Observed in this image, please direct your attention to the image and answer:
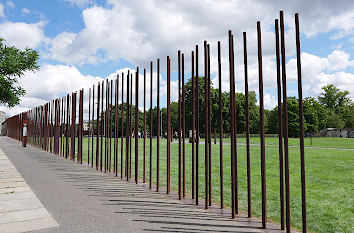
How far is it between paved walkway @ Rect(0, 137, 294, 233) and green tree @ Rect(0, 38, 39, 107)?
2009 centimetres

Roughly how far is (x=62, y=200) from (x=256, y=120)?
204 feet

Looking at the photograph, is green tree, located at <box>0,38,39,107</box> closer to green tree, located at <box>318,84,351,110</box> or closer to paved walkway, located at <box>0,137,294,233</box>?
paved walkway, located at <box>0,137,294,233</box>

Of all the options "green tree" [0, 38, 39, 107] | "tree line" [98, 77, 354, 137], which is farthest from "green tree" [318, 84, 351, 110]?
"green tree" [0, 38, 39, 107]

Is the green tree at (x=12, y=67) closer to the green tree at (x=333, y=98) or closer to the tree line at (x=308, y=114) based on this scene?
the tree line at (x=308, y=114)

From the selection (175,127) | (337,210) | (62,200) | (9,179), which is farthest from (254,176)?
(175,127)

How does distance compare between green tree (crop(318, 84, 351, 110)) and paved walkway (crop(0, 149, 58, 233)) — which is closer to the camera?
paved walkway (crop(0, 149, 58, 233))

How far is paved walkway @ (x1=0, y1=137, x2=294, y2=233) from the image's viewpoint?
12.9 ft

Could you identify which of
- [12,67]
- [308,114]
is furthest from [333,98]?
[12,67]

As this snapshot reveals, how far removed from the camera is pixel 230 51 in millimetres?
4691

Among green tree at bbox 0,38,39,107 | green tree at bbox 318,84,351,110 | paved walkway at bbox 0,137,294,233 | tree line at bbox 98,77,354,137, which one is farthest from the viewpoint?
green tree at bbox 318,84,351,110

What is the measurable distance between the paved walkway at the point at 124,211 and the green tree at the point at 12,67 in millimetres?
20089

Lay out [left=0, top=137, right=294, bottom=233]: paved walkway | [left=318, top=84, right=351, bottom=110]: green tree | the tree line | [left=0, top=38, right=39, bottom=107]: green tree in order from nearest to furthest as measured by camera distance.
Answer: [left=0, top=137, right=294, bottom=233]: paved walkway → [left=0, top=38, right=39, bottom=107]: green tree → the tree line → [left=318, top=84, right=351, bottom=110]: green tree

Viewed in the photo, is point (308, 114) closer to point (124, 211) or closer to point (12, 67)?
point (12, 67)

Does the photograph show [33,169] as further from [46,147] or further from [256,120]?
[256,120]
